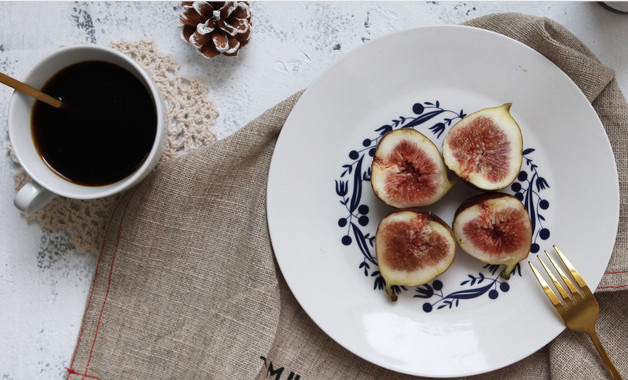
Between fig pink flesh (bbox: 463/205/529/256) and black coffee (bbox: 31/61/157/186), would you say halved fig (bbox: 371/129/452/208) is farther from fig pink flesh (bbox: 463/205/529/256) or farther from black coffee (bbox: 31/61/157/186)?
black coffee (bbox: 31/61/157/186)

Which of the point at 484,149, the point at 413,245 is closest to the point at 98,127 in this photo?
the point at 413,245

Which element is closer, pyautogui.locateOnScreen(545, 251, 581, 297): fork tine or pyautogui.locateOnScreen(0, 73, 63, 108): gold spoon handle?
pyautogui.locateOnScreen(0, 73, 63, 108): gold spoon handle

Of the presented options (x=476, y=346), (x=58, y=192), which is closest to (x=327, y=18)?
(x=58, y=192)

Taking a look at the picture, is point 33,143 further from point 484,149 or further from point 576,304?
point 576,304

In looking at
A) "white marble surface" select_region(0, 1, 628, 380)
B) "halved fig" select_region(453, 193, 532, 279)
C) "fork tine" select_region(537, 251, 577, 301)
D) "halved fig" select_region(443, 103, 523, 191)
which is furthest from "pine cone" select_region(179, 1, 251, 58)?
"fork tine" select_region(537, 251, 577, 301)

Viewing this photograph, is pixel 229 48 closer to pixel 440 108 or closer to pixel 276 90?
pixel 276 90

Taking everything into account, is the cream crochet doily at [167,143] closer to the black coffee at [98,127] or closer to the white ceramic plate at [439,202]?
the black coffee at [98,127]
